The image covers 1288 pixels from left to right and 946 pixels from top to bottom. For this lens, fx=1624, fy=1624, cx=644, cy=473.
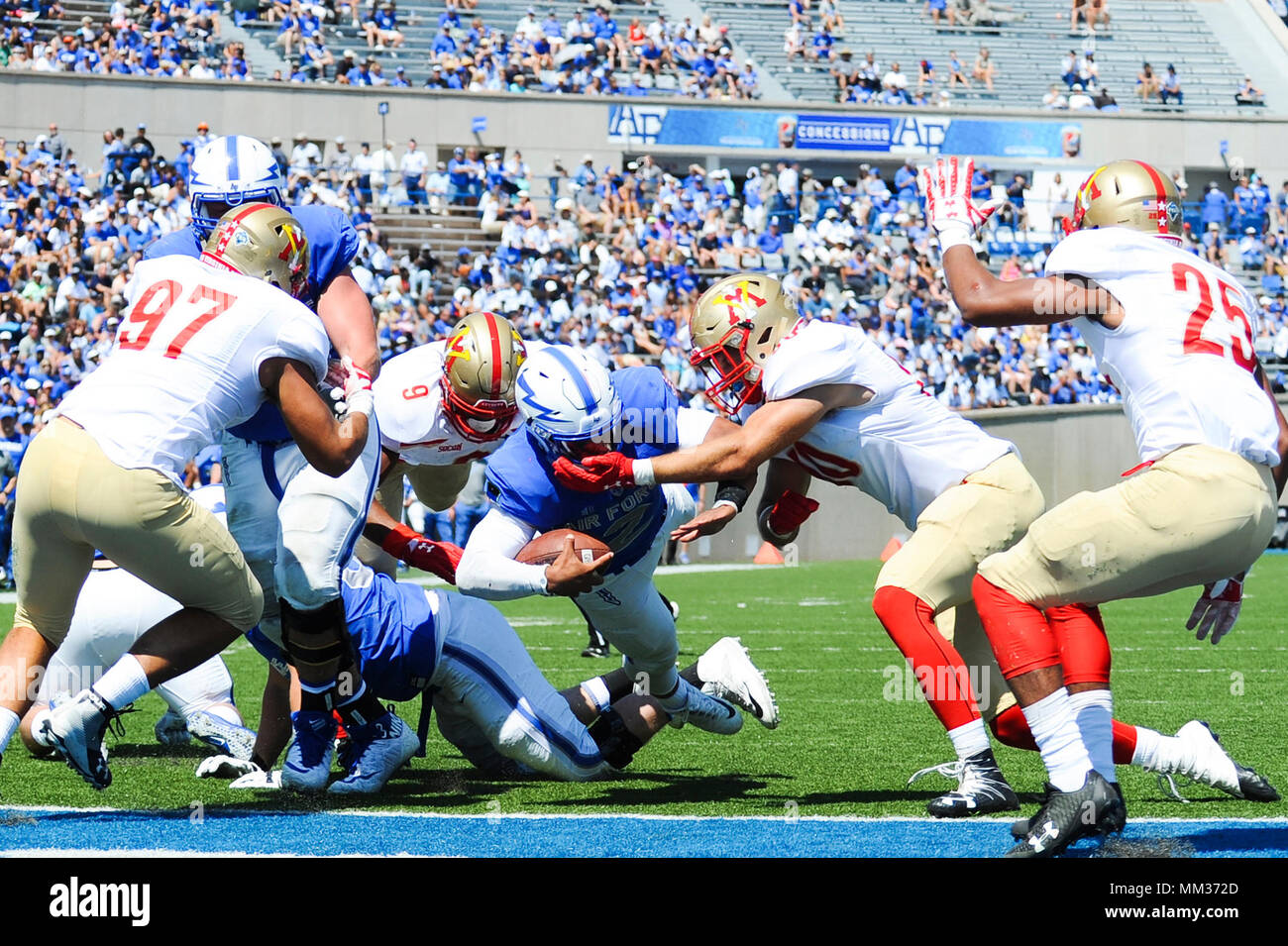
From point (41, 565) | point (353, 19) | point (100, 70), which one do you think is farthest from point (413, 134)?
point (41, 565)

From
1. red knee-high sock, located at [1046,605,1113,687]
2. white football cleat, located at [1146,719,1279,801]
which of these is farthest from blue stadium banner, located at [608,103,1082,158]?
red knee-high sock, located at [1046,605,1113,687]

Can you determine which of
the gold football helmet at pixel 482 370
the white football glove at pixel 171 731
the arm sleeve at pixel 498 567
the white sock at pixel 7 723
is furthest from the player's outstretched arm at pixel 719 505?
the white football glove at pixel 171 731

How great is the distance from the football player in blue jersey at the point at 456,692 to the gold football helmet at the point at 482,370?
626 millimetres

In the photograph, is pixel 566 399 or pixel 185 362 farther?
pixel 566 399

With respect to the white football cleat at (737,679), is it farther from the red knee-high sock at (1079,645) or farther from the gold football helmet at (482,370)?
the red knee-high sock at (1079,645)

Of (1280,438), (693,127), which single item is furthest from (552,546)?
(693,127)

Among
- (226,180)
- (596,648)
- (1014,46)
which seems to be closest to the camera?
(226,180)

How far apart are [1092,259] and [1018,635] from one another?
100 centimetres

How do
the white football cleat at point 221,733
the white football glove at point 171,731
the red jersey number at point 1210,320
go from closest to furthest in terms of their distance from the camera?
the red jersey number at point 1210,320 < the white football cleat at point 221,733 < the white football glove at point 171,731

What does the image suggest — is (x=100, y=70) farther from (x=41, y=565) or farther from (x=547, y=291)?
(x=41, y=565)

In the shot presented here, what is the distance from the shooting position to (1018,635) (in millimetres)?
4074

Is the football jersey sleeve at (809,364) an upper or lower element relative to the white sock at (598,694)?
upper

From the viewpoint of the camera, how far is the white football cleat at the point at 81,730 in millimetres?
4383

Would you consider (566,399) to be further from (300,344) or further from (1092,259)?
(1092,259)
